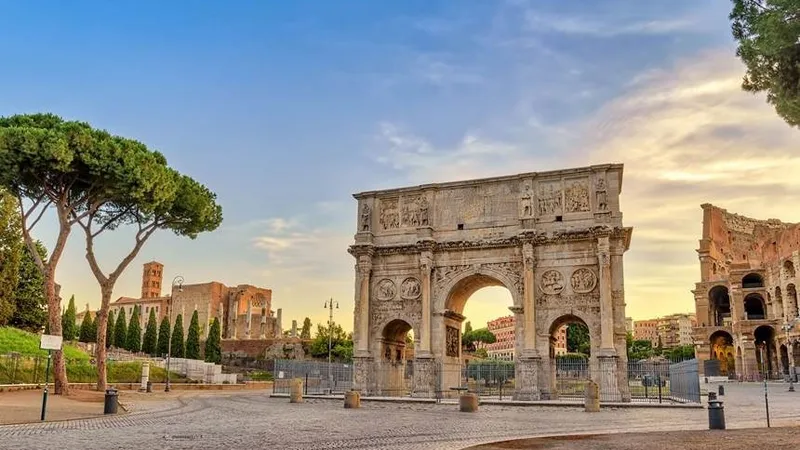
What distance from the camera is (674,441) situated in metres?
12.0

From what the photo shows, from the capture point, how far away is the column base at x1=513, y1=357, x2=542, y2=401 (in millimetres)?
28250

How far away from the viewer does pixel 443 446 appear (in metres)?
Result: 11.7

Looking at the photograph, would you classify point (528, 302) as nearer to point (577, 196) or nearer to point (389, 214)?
point (577, 196)

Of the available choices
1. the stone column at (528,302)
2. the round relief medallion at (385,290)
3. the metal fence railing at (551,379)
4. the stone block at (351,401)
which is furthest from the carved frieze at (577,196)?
the stone block at (351,401)

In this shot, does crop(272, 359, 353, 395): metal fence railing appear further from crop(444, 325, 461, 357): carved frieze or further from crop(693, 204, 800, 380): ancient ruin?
crop(693, 204, 800, 380): ancient ruin

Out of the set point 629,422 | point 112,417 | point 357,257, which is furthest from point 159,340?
point 629,422

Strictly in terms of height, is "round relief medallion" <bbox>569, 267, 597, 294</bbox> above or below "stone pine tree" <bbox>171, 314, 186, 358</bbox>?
above

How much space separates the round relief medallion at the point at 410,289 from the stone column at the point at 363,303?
71.4 inches

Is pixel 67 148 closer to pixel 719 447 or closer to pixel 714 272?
pixel 719 447

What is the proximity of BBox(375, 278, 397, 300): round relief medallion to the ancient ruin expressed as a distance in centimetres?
3360

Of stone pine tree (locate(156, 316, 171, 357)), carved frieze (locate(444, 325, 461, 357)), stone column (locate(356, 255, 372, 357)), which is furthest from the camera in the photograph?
stone pine tree (locate(156, 316, 171, 357))

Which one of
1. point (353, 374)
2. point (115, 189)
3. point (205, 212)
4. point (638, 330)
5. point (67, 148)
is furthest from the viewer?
point (638, 330)

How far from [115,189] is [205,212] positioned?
16.5 ft

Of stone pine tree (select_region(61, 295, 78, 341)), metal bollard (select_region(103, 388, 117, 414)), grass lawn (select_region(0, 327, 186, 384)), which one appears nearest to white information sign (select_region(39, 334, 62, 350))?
metal bollard (select_region(103, 388, 117, 414))
